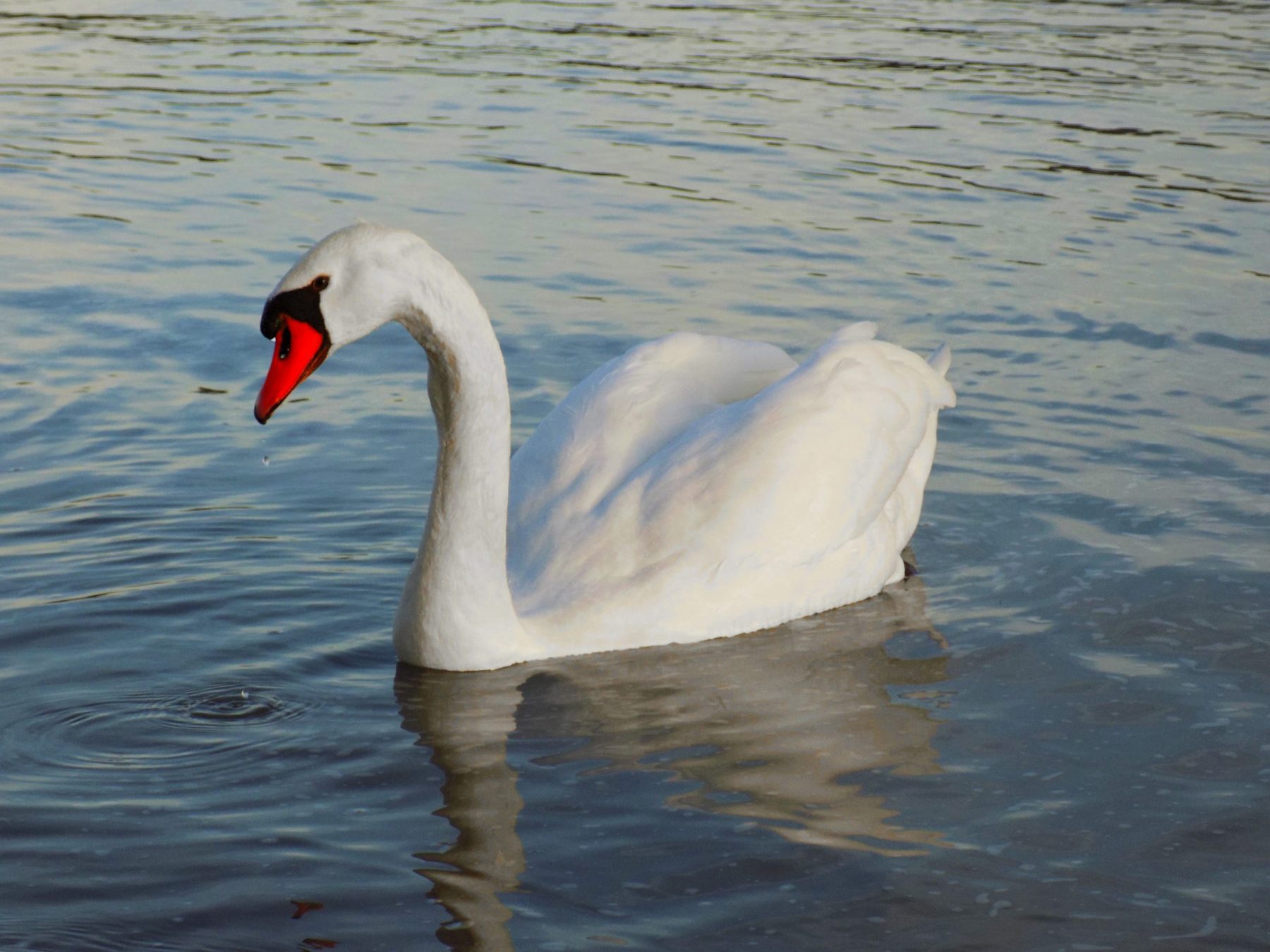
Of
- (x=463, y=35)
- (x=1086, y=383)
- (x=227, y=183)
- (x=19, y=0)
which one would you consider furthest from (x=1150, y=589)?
(x=19, y=0)

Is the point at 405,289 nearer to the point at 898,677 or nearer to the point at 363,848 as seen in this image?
the point at 363,848

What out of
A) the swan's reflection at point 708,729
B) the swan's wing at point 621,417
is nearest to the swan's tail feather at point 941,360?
the swan's wing at point 621,417

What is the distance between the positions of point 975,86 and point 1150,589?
13.7 meters

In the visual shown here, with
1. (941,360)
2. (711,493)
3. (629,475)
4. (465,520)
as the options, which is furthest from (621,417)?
(941,360)

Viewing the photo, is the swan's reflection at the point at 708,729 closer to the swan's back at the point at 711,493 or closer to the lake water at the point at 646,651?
the lake water at the point at 646,651

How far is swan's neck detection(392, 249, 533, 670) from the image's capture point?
5707mm

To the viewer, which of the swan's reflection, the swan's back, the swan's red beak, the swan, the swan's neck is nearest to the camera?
the swan's reflection

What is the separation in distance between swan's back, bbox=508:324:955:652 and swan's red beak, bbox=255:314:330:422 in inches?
54.3

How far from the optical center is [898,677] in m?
6.29

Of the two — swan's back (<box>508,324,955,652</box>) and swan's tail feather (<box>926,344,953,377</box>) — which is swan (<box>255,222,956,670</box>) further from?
swan's tail feather (<box>926,344,953,377</box>)

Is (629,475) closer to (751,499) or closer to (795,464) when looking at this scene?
(751,499)

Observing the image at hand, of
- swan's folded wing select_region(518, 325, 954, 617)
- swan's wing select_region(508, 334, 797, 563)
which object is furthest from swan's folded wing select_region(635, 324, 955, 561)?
swan's wing select_region(508, 334, 797, 563)

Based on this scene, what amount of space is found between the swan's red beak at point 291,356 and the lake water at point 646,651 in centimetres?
109

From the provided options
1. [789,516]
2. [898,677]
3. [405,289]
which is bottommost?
[898,677]
